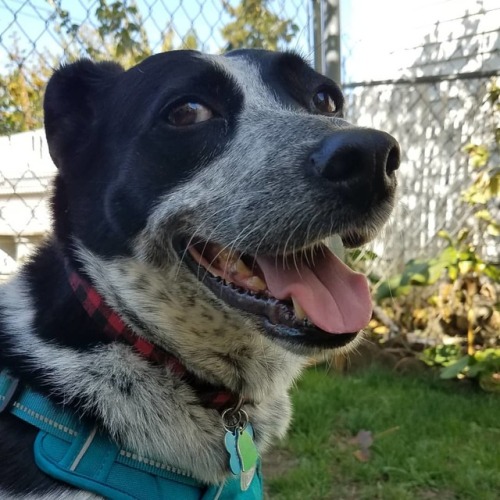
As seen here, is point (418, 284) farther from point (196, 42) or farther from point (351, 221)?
point (351, 221)

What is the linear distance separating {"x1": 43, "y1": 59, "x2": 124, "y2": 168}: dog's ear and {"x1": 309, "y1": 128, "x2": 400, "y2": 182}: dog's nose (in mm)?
836

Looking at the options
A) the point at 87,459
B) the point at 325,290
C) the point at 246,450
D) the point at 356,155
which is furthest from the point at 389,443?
the point at 356,155

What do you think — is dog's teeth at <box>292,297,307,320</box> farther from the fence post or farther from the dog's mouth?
the fence post

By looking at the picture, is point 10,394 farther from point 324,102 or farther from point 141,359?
point 324,102

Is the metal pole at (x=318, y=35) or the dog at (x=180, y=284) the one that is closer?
the dog at (x=180, y=284)

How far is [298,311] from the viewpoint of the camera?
1.57 metres

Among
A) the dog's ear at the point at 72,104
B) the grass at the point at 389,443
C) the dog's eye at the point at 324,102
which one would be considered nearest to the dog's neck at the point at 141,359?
the dog's ear at the point at 72,104

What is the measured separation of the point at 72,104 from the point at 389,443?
2318 mm

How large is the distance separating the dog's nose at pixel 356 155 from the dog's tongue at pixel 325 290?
0.28m

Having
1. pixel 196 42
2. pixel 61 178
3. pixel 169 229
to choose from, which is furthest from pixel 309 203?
pixel 196 42

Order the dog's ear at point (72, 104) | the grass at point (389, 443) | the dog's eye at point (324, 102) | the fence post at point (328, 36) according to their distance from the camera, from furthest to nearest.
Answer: the fence post at point (328, 36) < the grass at point (389, 443) < the dog's eye at point (324, 102) < the dog's ear at point (72, 104)

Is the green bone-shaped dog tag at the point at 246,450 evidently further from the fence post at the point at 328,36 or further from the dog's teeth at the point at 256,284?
the fence post at the point at 328,36

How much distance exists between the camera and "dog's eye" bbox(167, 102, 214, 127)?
180cm

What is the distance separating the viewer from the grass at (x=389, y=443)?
114 inches
